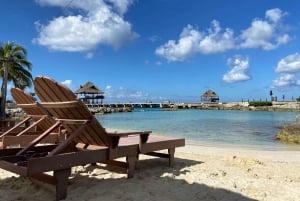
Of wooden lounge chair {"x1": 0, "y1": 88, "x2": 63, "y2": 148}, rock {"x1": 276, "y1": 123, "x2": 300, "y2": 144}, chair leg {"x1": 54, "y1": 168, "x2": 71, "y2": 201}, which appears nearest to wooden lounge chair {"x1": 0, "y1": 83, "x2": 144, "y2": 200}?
chair leg {"x1": 54, "y1": 168, "x2": 71, "y2": 201}

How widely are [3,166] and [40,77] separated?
4.03 feet

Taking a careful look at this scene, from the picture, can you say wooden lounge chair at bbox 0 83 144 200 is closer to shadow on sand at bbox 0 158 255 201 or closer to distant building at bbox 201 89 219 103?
shadow on sand at bbox 0 158 255 201

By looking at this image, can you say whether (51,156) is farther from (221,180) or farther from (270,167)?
(270,167)

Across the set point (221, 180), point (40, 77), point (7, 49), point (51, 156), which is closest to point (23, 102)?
point (40, 77)

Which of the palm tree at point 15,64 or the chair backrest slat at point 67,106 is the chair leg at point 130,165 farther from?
the palm tree at point 15,64

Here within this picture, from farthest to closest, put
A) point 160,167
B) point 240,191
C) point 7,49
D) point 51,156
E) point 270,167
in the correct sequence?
1. point 7,49
2. point 270,167
3. point 160,167
4. point 240,191
5. point 51,156

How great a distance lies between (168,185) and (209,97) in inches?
3615

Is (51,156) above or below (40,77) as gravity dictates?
below

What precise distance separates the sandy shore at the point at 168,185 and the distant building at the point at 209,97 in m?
89.1

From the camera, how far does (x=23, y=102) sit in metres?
6.36

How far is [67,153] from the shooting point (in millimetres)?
4113

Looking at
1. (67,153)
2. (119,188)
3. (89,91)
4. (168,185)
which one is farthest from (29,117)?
(89,91)

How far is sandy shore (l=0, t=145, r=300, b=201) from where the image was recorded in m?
4.31

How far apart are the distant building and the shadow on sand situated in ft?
296
